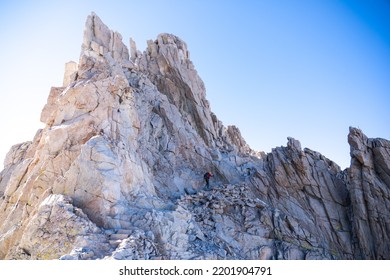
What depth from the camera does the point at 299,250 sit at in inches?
1073

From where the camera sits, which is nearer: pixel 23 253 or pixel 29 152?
pixel 23 253

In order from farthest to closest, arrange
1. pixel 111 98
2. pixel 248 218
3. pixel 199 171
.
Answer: pixel 199 171
pixel 248 218
pixel 111 98

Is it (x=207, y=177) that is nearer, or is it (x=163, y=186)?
(x=163, y=186)

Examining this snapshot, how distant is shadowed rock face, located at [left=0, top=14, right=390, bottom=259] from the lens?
18.9 meters

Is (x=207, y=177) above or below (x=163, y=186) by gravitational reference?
above

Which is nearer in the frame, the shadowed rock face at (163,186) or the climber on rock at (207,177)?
the shadowed rock face at (163,186)

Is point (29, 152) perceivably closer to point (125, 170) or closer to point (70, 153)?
point (70, 153)

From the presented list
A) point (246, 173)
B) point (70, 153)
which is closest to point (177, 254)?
point (70, 153)

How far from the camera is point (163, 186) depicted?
94.5 feet

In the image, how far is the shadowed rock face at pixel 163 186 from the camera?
18938 mm

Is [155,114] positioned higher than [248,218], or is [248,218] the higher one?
[155,114]

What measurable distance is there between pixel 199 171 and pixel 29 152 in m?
17.0

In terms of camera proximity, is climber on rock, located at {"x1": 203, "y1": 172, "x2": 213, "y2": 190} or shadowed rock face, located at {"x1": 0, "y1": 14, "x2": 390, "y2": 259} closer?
shadowed rock face, located at {"x1": 0, "y1": 14, "x2": 390, "y2": 259}
